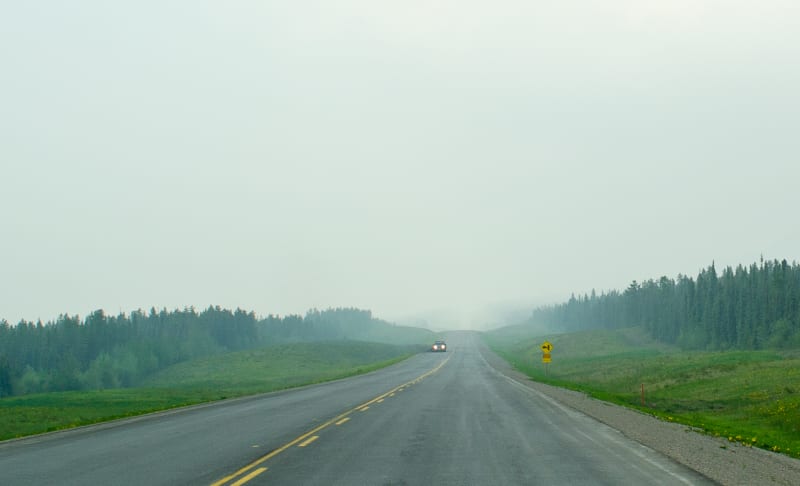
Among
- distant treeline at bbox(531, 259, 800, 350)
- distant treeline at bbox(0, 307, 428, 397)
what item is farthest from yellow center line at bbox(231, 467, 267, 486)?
distant treeline at bbox(0, 307, 428, 397)

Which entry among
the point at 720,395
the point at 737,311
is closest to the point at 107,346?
the point at 737,311

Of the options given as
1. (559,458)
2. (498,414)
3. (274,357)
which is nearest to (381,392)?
(498,414)

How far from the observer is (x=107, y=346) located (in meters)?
144

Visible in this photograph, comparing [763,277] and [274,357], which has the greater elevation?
[763,277]

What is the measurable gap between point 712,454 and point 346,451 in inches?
312

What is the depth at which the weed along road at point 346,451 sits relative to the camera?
11.6m

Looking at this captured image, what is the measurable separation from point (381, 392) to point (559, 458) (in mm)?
22040

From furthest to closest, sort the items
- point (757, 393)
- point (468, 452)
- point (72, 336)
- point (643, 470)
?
point (72, 336) → point (757, 393) → point (468, 452) → point (643, 470)

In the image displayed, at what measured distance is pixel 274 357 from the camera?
113625 millimetres

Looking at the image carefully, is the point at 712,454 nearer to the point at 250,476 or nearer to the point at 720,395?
the point at 250,476

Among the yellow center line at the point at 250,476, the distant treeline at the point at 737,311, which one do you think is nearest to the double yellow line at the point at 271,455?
the yellow center line at the point at 250,476

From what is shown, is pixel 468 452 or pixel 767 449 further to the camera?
pixel 767 449

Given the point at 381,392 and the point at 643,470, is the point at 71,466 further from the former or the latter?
the point at 381,392

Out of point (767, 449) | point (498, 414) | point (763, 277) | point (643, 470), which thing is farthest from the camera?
point (763, 277)
